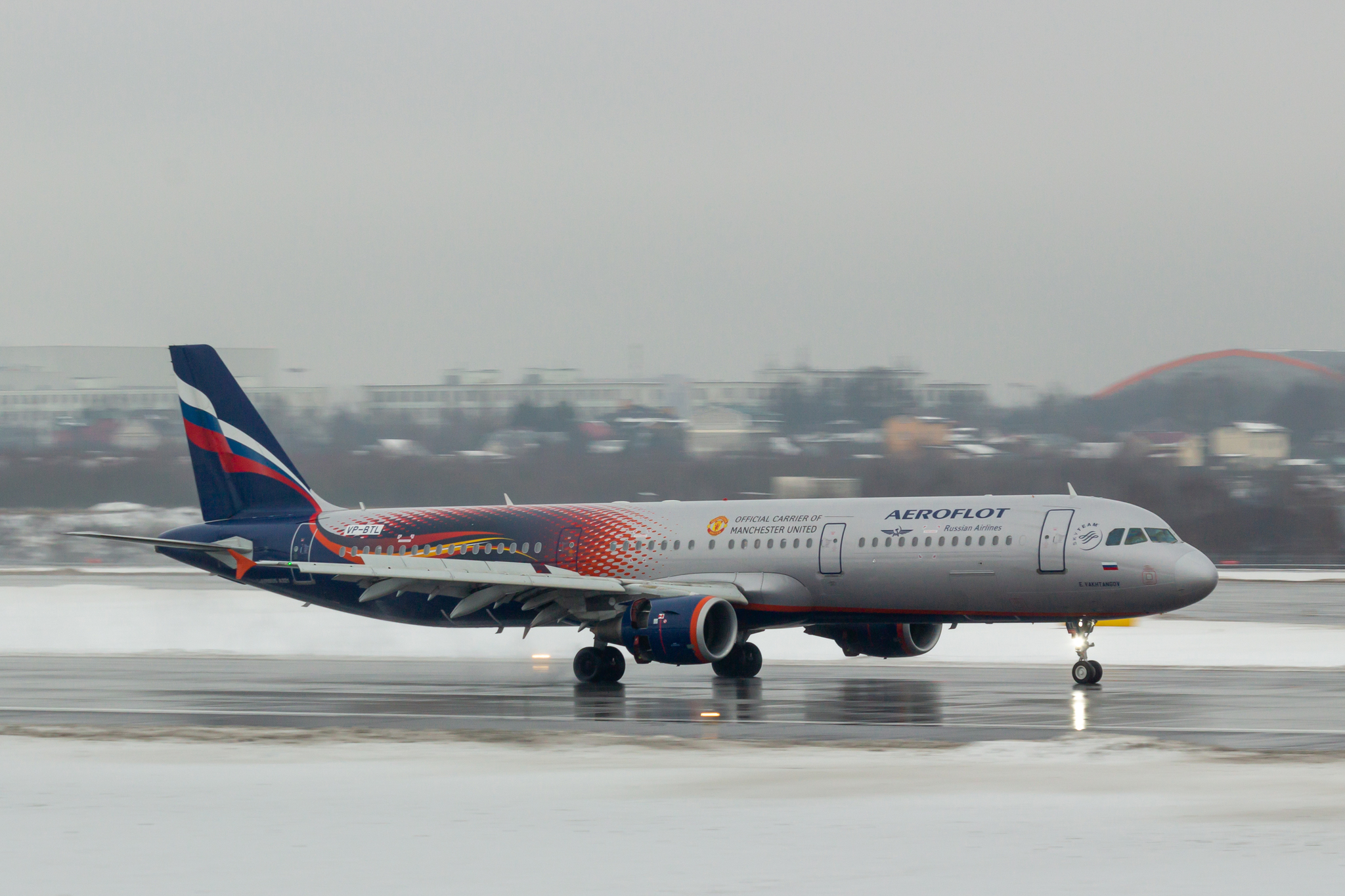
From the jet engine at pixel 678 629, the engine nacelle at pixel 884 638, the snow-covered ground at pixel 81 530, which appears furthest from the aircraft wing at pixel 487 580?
the snow-covered ground at pixel 81 530

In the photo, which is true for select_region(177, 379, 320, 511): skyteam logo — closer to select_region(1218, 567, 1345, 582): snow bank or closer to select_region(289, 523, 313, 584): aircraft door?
select_region(289, 523, 313, 584): aircraft door

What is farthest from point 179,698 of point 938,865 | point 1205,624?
point 1205,624

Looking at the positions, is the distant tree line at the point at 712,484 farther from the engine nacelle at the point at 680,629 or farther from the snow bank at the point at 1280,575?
the engine nacelle at the point at 680,629

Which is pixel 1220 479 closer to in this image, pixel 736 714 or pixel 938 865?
pixel 736 714

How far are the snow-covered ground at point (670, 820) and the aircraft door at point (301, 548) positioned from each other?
16.8m

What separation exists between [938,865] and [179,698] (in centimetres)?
1968

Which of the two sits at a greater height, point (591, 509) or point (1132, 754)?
point (591, 509)

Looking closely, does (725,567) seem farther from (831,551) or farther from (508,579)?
(508,579)

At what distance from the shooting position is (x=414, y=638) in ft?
149

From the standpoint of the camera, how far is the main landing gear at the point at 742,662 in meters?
33.8

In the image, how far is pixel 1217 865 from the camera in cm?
1275

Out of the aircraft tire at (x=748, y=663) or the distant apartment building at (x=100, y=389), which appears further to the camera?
the distant apartment building at (x=100, y=389)

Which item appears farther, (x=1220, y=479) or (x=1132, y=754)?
(x=1220, y=479)

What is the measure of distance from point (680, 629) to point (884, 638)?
5.65 metres
